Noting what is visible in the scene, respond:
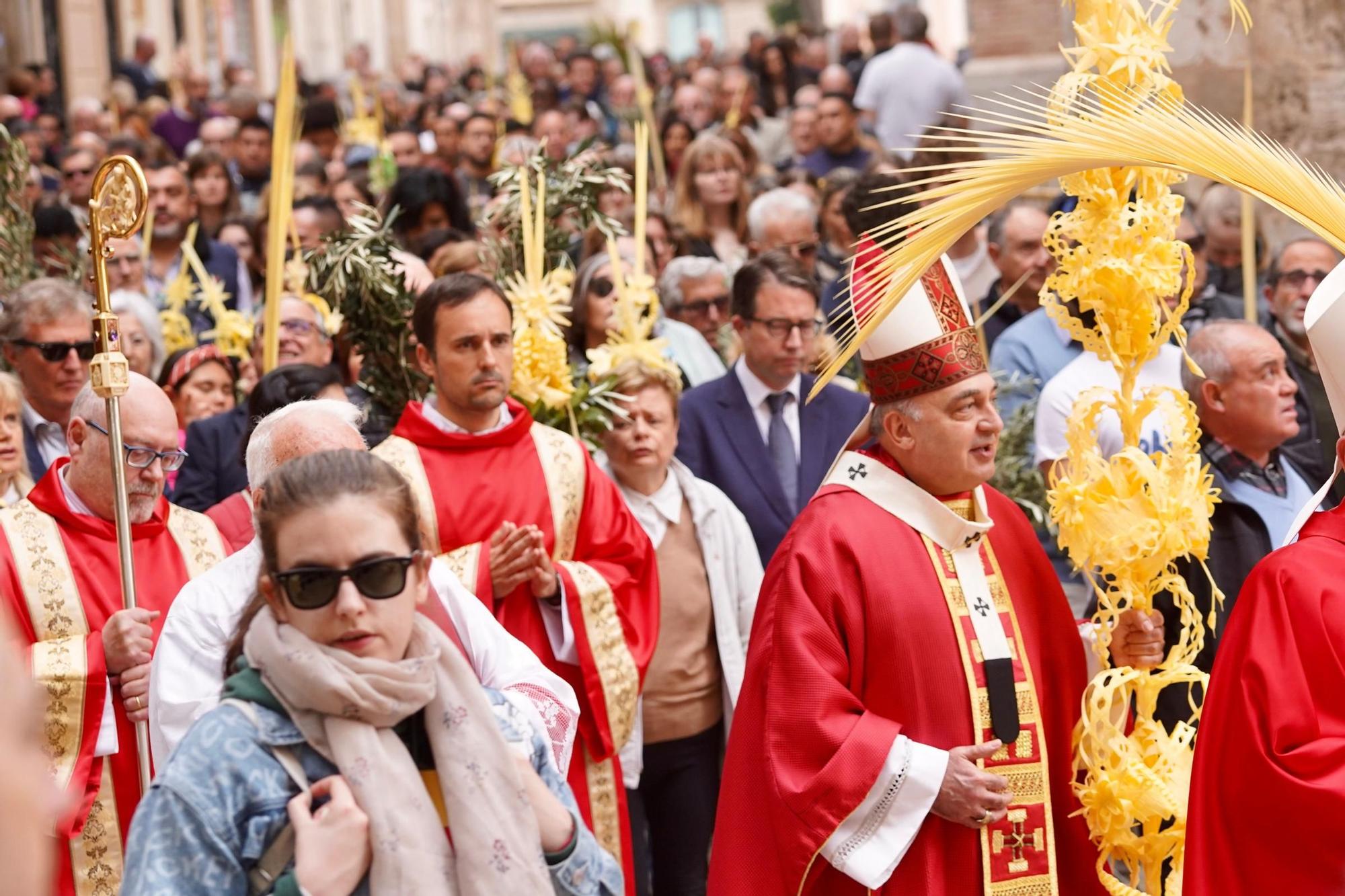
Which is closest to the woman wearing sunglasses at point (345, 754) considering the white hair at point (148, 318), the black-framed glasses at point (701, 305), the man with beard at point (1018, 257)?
the white hair at point (148, 318)

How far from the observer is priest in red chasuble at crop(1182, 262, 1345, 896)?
385 centimetres

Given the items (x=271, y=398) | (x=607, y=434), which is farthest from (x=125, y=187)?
(x=607, y=434)

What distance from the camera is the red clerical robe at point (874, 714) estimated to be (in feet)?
14.2

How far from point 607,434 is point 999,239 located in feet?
8.16

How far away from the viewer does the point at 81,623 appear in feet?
15.6

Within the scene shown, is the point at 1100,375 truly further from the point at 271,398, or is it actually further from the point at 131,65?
the point at 131,65

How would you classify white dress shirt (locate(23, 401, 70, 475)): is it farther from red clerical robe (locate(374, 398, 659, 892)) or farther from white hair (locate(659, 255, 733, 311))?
white hair (locate(659, 255, 733, 311))

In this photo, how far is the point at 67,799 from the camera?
7.26 ft

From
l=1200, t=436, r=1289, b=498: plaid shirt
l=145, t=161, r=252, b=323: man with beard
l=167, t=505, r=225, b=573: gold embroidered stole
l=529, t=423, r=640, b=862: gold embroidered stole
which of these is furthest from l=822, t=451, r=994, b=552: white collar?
l=145, t=161, r=252, b=323: man with beard

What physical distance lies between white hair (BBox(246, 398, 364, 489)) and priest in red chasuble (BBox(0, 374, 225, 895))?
2.36 ft

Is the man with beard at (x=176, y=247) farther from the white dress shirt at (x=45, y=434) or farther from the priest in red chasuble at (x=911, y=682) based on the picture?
the priest in red chasuble at (x=911, y=682)

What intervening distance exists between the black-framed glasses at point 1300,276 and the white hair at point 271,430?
444cm

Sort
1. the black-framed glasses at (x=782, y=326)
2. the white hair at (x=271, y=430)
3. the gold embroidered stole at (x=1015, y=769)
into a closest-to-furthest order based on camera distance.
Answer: the white hair at (x=271, y=430)
the gold embroidered stole at (x=1015, y=769)
the black-framed glasses at (x=782, y=326)

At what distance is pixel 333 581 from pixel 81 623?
217 cm
